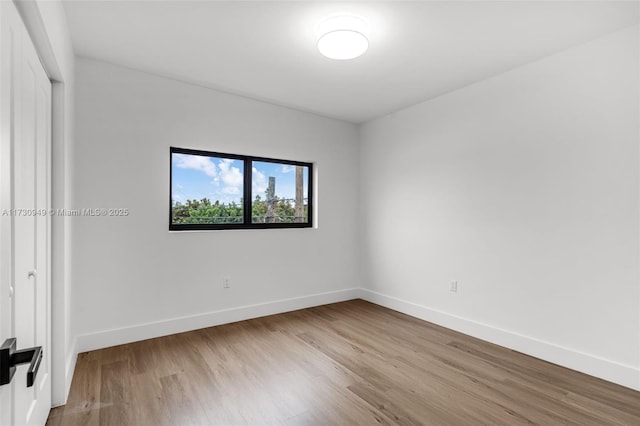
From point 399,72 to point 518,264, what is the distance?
2.09m

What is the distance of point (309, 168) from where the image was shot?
4.40 m

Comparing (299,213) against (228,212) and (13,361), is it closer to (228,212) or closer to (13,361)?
(228,212)

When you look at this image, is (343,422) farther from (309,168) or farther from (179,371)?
(309,168)

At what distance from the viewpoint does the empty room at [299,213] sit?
1.92 metres

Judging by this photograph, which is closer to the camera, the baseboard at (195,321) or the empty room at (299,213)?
the empty room at (299,213)

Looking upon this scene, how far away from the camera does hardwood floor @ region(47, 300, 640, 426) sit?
6.30 feet

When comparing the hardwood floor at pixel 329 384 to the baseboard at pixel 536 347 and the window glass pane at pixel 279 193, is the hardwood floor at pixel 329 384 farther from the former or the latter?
the window glass pane at pixel 279 193

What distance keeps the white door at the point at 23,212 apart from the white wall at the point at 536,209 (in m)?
3.39

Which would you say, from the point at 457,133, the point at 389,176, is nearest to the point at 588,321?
the point at 457,133

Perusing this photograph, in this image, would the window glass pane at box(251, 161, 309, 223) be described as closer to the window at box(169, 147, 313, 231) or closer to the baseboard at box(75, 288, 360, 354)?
the window at box(169, 147, 313, 231)

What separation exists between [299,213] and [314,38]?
2317 millimetres

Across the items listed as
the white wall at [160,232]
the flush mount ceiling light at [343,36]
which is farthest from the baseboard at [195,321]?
the flush mount ceiling light at [343,36]

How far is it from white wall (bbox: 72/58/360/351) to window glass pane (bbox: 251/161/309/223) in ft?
0.64

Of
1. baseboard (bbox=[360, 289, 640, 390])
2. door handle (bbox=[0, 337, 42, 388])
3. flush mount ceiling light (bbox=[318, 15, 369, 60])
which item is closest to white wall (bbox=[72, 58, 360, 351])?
baseboard (bbox=[360, 289, 640, 390])
